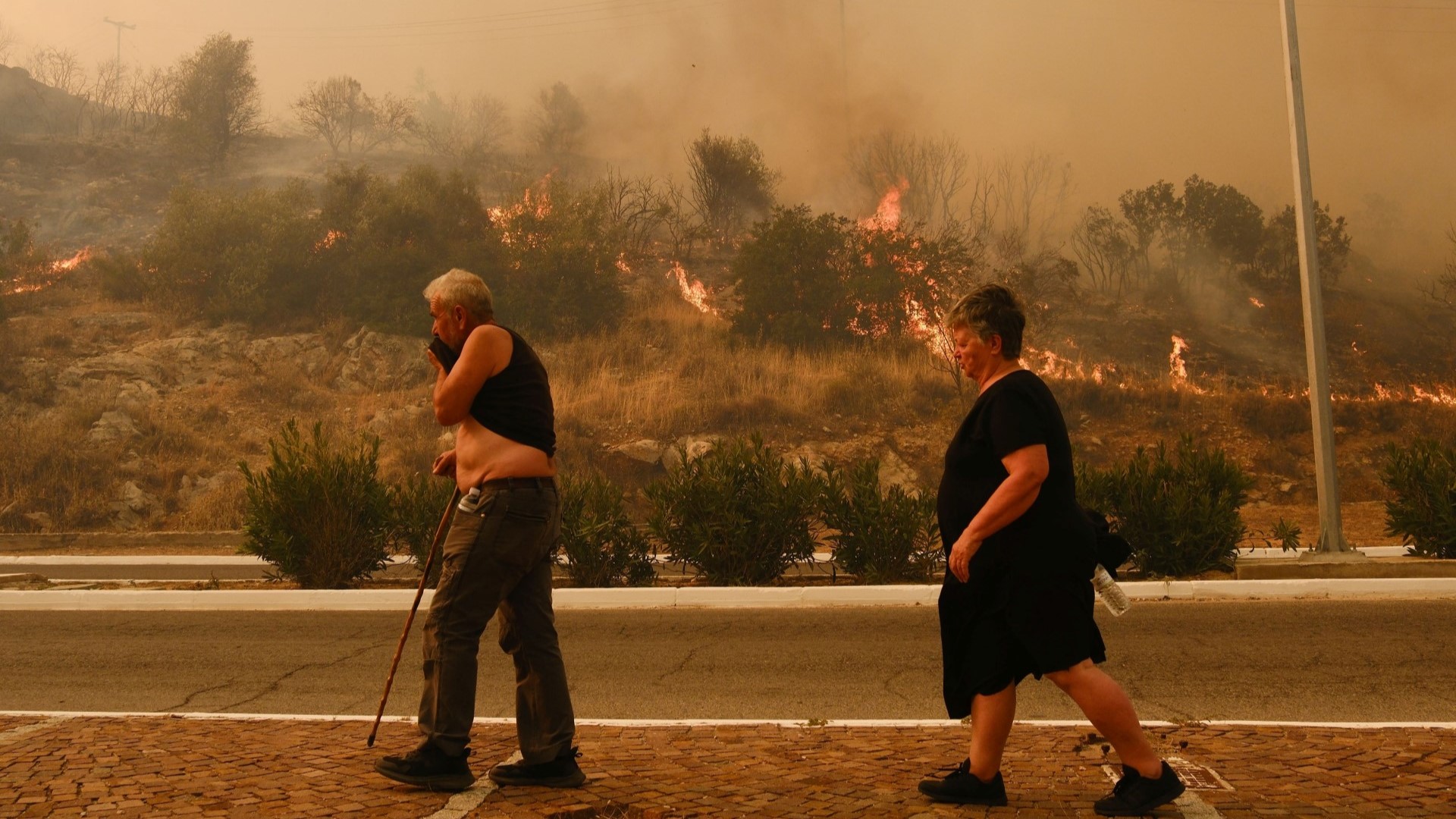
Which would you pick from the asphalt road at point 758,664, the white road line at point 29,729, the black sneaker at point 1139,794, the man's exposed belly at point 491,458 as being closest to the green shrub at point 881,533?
the asphalt road at point 758,664

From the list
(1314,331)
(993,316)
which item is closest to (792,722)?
(993,316)

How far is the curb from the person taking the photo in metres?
9.57

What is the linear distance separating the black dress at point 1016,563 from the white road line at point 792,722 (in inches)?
59.4

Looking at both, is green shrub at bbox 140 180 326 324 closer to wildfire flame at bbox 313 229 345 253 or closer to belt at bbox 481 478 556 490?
wildfire flame at bbox 313 229 345 253

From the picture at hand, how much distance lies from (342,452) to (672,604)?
12.6 feet

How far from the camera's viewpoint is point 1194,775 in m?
4.09

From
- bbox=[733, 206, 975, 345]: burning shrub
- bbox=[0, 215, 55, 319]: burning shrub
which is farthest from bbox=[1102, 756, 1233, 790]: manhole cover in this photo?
bbox=[0, 215, 55, 319]: burning shrub

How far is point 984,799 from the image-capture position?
3.70 metres

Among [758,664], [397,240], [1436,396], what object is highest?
[397,240]

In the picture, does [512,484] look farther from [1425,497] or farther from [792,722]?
[1425,497]

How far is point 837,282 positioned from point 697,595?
2211 cm

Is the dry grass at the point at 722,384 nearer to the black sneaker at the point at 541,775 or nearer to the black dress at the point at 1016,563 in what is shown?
the black sneaker at the point at 541,775

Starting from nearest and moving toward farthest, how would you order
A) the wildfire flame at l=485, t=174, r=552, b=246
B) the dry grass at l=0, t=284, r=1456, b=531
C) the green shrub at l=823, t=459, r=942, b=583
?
the green shrub at l=823, t=459, r=942, b=583, the dry grass at l=0, t=284, r=1456, b=531, the wildfire flame at l=485, t=174, r=552, b=246

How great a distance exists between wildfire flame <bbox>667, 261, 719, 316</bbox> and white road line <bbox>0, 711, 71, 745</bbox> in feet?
94.2
